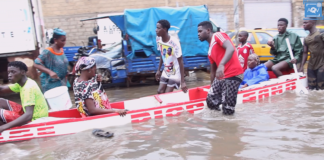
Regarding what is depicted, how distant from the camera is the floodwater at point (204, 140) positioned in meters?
3.16

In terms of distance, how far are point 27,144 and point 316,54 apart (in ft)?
17.8

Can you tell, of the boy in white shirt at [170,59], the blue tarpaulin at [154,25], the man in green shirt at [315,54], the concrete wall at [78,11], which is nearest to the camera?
the boy in white shirt at [170,59]

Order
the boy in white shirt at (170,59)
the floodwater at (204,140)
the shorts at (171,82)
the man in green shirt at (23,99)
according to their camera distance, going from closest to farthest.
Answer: the floodwater at (204,140), the man in green shirt at (23,99), the boy in white shirt at (170,59), the shorts at (171,82)

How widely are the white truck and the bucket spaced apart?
3592 millimetres

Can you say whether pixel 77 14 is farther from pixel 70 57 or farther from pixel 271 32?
pixel 271 32

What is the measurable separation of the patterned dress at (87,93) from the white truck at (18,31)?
4.57m

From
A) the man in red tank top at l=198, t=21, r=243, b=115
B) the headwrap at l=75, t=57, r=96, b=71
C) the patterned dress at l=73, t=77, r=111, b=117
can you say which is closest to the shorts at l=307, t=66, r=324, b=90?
the man in red tank top at l=198, t=21, r=243, b=115

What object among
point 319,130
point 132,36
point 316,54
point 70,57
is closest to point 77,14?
point 70,57

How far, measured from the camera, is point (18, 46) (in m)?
7.63

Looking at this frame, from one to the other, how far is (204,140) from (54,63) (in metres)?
2.83

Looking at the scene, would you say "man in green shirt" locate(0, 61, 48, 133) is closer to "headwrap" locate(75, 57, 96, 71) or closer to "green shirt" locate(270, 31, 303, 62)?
"headwrap" locate(75, 57, 96, 71)

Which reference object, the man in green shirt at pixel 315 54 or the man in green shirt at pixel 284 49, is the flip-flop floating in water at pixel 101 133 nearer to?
the man in green shirt at pixel 284 49

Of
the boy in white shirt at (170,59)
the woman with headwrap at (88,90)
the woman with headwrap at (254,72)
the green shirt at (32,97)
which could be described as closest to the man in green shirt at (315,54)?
the woman with headwrap at (254,72)

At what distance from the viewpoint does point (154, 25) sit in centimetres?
879
